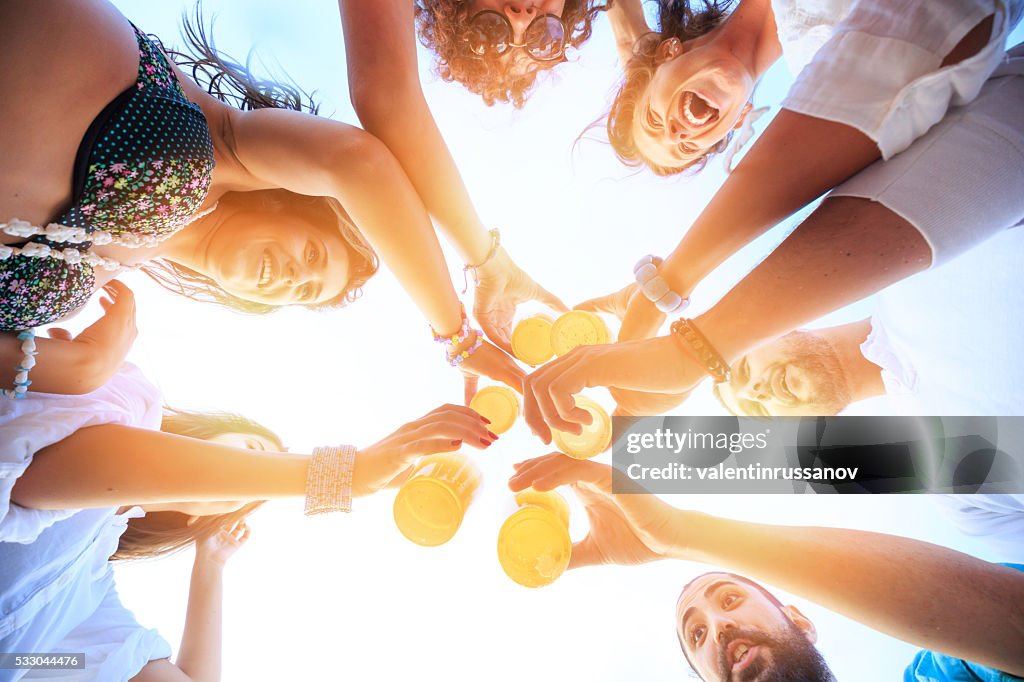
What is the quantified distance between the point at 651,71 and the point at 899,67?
832 millimetres

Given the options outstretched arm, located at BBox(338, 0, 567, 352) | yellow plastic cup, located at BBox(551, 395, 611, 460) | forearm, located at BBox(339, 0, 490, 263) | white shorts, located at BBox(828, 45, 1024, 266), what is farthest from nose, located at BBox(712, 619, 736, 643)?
forearm, located at BBox(339, 0, 490, 263)

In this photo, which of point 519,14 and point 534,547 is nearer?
point 534,547

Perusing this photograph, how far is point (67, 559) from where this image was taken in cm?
95

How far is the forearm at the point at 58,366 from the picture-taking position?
0.74 metres

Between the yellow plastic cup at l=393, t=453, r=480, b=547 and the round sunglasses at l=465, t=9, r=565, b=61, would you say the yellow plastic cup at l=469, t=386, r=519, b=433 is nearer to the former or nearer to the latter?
the yellow plastic cup at l=393, t=453, r=480, b=547

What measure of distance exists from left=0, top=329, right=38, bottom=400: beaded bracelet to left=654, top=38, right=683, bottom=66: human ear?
59.1 inches

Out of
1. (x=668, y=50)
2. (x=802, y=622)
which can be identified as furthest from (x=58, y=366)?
(x=802, y=622)

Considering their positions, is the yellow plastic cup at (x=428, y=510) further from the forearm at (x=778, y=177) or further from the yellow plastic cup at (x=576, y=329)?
the forearm at (x=778, y=177)

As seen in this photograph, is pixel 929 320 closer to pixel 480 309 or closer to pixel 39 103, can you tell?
pixel 480 309

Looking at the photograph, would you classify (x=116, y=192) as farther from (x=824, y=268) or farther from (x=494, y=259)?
(x=824, y=268)

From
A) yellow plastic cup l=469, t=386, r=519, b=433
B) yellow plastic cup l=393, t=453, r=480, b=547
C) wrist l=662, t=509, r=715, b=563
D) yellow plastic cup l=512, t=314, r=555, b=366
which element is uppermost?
yellow plastic cup l=512, t=314, r=555, b=366

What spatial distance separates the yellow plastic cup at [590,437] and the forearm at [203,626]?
115 cm

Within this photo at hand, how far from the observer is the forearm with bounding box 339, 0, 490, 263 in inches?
31.6

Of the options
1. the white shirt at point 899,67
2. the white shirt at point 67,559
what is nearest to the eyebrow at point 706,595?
the white shirt at point 899,67
